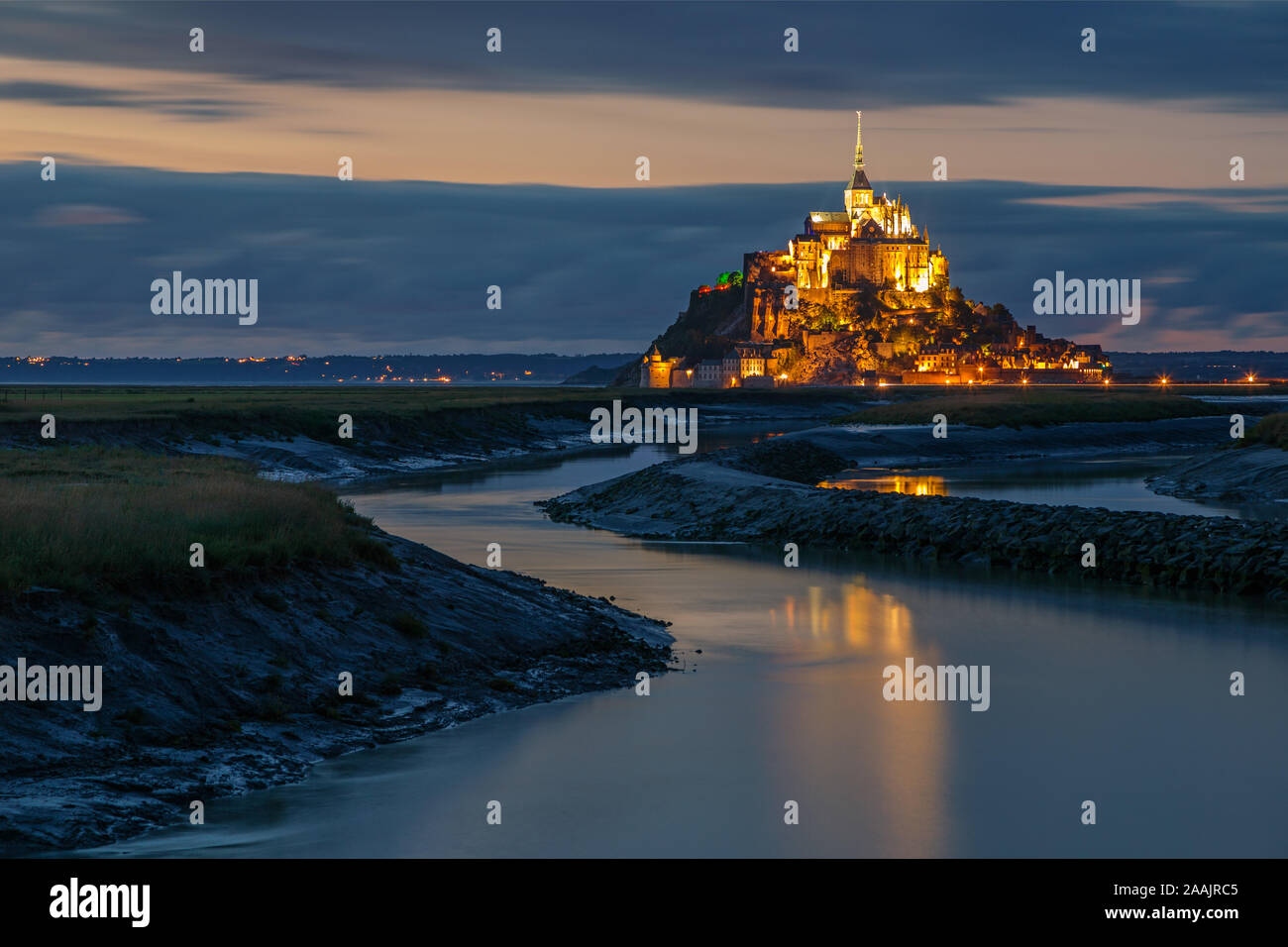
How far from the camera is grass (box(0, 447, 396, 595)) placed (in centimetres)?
1902

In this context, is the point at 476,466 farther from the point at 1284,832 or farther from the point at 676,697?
the point at 1284,832

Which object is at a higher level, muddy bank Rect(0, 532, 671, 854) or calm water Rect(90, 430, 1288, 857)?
muddy bank Rect(0, 532, 671, 854)

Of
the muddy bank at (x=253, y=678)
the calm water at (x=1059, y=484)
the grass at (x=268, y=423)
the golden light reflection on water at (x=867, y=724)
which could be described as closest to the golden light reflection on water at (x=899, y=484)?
the calm water at (x=1059, y=484)

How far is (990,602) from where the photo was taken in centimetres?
3070

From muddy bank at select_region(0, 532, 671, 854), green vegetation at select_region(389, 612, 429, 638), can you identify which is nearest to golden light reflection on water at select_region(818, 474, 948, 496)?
muddy bank at select_region(0, 532, 671, 854)

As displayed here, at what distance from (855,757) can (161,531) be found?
34.3 feet

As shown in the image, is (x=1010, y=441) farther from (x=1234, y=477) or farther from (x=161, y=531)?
(x=161, y=531)

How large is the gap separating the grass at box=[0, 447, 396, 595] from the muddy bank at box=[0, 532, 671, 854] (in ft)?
1.23

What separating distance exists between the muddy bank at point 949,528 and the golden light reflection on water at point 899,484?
7.95 meters

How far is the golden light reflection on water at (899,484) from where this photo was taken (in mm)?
58312

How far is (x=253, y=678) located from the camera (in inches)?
728

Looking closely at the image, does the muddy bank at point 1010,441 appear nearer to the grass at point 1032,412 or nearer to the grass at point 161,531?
the grass at point 1032,412

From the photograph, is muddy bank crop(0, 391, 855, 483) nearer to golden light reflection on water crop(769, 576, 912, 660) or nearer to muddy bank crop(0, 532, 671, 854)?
golden light reflection on water crop(769, 576, 912, 660)

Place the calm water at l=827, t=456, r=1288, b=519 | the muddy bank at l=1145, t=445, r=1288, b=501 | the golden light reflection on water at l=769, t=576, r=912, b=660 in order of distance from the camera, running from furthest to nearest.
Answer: the muddy bank at l=1145, t=445, r=1288, b=501
the calm water at l=827, t=456, r=1288, b=519
the golden light reflection on water at l=769, t=576, r=912, b=660
